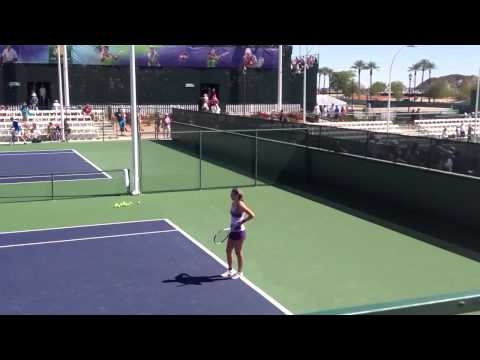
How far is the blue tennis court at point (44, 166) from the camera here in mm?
20947

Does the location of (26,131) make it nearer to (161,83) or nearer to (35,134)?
(35,134)

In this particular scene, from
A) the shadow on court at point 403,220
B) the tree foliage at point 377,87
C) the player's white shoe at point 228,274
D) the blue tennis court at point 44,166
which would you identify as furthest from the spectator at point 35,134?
the tree foliage at point 377,87

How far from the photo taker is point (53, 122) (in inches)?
1400

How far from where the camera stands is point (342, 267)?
1108 cm

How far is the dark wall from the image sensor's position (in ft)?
145

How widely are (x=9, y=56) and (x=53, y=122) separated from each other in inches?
425

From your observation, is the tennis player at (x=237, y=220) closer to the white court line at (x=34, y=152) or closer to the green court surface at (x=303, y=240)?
the green court surface at (x=303, y=240)

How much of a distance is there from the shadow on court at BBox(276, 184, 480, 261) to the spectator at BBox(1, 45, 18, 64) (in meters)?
31.1
